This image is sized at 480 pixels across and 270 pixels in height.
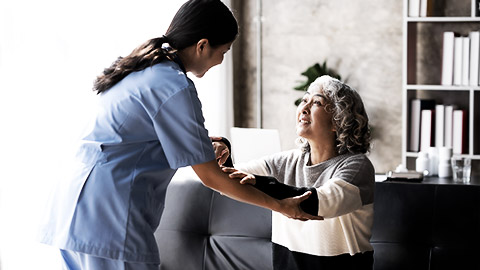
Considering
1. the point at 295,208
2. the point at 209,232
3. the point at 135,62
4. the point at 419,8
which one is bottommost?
the point at 209,232

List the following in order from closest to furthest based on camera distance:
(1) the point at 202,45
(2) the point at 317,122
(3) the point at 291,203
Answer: (1) the point at 202,45 < (3) the point at 291,203 < (2) the point at 317,122

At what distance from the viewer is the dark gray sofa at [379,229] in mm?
2289

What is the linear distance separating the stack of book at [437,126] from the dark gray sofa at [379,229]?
1839 millimetres

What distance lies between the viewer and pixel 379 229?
7.70ft

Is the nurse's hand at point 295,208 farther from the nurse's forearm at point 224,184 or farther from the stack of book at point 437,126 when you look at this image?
the stack of book at point 437,126

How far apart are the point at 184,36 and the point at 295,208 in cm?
58

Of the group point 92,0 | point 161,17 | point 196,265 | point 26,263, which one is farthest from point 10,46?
point 161,17

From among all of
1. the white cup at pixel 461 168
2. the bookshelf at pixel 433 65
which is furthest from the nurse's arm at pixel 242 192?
the bookshelf at pixel 433 65

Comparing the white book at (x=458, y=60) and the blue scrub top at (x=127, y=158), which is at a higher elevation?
the white book at (x=458, y=60)

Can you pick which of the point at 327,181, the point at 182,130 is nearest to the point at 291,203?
the point at 327,181

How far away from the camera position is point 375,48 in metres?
4.56

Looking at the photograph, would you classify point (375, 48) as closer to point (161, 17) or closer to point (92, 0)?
point (161, 17)

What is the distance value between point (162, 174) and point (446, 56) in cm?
286

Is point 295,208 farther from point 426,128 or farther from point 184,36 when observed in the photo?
point 426,128
